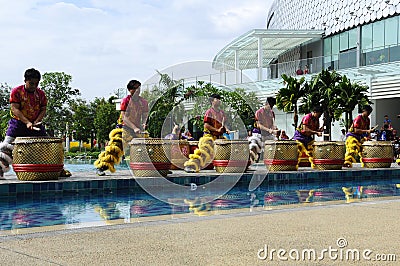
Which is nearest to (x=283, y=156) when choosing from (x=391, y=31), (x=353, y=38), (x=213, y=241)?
(x=213, y=241)

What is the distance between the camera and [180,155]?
12328mm

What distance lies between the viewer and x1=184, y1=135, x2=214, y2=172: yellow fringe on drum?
11.2m

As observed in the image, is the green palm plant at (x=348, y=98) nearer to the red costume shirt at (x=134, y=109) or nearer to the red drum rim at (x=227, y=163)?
the red drum rim at (x=227, y=163)

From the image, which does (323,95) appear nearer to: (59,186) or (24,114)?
(24,114)

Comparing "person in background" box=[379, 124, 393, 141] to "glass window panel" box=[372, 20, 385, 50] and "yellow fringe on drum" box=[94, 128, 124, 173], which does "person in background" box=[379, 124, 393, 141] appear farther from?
"yellow fringe on drum" box=[94, 128, 124, 173]

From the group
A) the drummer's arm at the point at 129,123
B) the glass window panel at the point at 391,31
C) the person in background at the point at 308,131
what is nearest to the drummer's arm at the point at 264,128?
the person in background at the point at 308,131

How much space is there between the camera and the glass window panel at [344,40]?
126 ft

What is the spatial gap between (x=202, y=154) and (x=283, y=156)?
196 cm

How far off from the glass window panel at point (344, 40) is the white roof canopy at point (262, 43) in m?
1.74

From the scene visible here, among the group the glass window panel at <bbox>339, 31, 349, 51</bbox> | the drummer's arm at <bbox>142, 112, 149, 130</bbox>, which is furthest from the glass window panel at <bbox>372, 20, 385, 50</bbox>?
the drummer's arm at <bbox>142, 112, 149, 130</bbox>

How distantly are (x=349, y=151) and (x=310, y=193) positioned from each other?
547 cm

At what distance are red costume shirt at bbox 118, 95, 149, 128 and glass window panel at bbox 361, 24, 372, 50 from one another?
28226 millimetres

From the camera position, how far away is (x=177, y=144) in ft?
39.0

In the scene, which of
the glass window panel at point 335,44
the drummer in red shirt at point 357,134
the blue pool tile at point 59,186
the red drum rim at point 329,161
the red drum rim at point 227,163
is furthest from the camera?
the glass window panel at point 335,44
